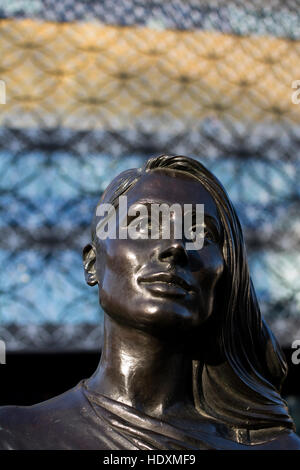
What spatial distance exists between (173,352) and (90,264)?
1.03 ft

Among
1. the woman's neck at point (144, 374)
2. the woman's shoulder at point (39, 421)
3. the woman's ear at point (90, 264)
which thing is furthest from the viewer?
the woman's ear at point (90, 264)

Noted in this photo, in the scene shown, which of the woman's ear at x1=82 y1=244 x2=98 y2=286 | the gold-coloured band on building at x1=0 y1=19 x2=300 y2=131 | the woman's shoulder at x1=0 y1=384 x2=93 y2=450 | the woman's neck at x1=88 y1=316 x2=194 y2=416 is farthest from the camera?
the gold-coloured band on building at x1=0 y1=19 x2=300 y2=131

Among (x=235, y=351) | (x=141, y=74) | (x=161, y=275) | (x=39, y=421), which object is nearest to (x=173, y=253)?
(x=161, y=275)

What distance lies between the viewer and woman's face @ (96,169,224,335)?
1.34 m

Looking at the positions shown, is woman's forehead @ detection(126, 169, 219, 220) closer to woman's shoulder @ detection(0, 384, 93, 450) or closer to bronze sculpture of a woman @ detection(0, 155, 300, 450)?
bronze sculpture of a woman @ detection(0, 155, 300, 450)

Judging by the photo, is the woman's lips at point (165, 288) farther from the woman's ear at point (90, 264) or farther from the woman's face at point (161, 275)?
the woman's ear at point (90, 264)

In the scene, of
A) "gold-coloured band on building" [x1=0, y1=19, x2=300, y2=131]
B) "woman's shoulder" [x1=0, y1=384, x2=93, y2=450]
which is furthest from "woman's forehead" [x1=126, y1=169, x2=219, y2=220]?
"gold-coloured band on building" [x1=0, y1=19, x2=300, y2=131]

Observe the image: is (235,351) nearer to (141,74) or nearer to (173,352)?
(173,352)

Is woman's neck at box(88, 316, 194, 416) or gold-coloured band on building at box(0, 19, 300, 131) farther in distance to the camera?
gold-coloured band on building at box(0, 19, 300, 131)

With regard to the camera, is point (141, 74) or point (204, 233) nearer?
A: point (204, 233)

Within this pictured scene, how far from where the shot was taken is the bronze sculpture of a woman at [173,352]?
4.32 ft

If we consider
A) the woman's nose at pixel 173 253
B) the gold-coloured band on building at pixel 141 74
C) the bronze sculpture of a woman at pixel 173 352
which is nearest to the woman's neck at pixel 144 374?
the bronze sculpture of a woman at pixel 173 352

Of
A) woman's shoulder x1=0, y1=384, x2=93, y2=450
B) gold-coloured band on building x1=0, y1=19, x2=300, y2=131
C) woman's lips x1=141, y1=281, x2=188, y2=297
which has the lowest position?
woman's shoulder x1=0, y1=384, x2=93, y2=450

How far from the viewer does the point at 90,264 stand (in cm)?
161
